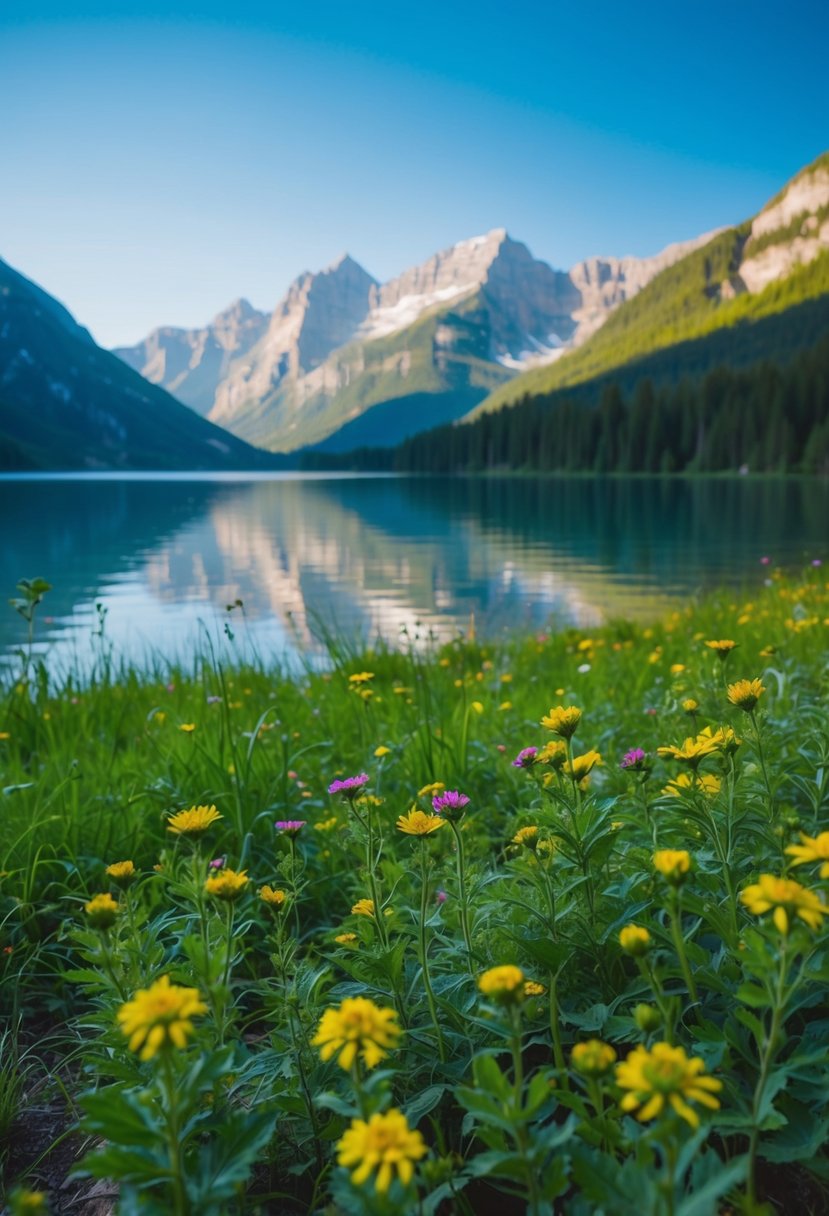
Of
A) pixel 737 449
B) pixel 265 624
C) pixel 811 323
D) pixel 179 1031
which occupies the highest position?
pixel 811 323

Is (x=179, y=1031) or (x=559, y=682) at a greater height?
(x=179, y=1031)

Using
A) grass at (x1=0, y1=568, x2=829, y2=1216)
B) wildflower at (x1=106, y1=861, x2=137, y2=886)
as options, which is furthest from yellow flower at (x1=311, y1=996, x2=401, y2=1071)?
wildflower at (x1=106, y1=861, x2=137, y2=886)

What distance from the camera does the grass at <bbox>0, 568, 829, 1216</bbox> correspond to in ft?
4.23

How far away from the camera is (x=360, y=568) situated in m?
26.0

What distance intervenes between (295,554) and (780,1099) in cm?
2942

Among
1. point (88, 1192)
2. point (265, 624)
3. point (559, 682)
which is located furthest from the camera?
point (265, 624)

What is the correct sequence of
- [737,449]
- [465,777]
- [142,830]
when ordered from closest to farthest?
[142,830] < [465,777] < [737,449]

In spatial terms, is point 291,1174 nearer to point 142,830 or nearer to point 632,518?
point 142,830

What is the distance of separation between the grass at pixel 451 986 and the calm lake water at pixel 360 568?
187cm

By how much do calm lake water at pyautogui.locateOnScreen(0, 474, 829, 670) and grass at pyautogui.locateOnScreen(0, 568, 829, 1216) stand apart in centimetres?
187

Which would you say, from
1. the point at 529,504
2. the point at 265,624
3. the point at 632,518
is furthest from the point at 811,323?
the point at 265,624

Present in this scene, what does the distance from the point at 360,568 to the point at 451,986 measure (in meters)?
24.1

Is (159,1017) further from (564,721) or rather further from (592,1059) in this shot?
(564,721)

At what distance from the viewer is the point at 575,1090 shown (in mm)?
2061
